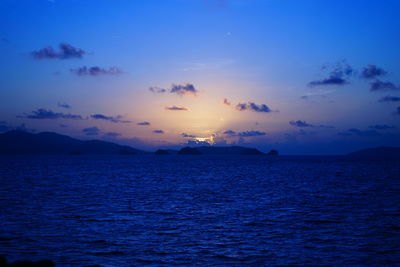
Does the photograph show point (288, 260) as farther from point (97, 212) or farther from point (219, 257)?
point (97, 212)

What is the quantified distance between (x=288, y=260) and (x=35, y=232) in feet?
59.0

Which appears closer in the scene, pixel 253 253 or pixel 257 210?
pixel 253 253

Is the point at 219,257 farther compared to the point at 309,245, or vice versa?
the point at 309,245

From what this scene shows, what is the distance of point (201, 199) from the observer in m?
46.0

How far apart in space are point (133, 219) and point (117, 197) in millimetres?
17001

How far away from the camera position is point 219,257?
1962cm

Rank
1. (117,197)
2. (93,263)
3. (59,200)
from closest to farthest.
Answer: (93,263) < (59,200) < (117,197)

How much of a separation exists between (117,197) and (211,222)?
21120 mm

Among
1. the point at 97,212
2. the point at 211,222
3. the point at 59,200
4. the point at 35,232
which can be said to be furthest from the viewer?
the point at 59,200

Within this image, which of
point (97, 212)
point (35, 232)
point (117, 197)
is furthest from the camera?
point (117, 197)

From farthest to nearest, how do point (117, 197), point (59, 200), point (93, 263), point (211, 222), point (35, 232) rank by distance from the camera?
point (117, 197) < point (59, 200) < point (211, 222) < point (35, 232) < point (93, 263)

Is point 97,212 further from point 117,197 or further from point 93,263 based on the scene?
point 93,263

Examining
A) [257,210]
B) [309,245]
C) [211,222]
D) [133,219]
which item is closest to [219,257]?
[309,245]

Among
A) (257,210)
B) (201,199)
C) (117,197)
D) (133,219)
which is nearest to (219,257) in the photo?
(133,219)
